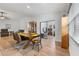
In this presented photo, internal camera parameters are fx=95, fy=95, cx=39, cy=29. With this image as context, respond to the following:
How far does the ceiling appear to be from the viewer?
1.59m

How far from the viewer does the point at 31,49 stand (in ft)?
6.13

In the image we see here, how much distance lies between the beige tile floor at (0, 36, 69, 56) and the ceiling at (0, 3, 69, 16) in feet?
1.73

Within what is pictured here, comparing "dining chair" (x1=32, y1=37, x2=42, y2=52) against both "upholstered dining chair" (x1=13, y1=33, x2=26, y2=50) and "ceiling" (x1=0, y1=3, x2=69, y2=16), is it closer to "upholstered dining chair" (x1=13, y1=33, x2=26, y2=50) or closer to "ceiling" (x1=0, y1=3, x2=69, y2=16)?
"upholstered dining chair" (x1=13, y1=33, x2=26, y2=50)

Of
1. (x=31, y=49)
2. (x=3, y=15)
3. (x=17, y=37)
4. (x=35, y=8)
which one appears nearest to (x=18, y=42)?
(x=17, y=37)

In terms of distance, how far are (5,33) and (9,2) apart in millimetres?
619

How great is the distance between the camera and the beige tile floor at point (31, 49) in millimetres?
1718

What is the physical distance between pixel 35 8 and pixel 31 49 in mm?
795

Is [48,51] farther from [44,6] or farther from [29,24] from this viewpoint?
[44,6]

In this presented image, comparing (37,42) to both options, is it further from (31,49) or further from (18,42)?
(18,42)

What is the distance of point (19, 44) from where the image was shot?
6.05ft

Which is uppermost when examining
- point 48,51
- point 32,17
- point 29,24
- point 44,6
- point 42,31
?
point 44,6

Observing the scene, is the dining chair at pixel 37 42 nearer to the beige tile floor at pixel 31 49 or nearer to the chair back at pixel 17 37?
the beige tile floor at pixel 31 49

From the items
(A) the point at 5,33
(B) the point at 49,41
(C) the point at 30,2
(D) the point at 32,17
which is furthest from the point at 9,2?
(B) the point at 49,41

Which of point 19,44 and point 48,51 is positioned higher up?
point 19,44
